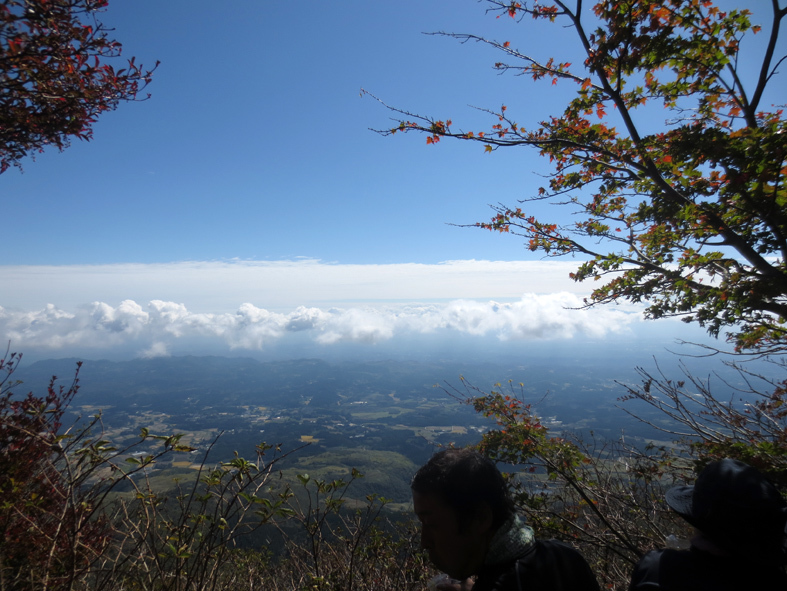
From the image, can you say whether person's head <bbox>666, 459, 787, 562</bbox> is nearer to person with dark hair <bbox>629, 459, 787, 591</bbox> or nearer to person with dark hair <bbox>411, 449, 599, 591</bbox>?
person with dark hair <bbox>629, 459, 787, 591</bbox>

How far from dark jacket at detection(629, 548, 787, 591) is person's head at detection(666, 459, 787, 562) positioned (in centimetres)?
7

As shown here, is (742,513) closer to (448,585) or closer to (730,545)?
(730,545)

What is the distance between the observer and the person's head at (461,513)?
171cm

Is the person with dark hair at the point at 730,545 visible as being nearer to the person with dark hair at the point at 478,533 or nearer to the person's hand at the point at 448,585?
the person with dark hair at the point at 478,533

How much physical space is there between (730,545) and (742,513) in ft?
0.55

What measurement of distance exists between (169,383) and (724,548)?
669ft

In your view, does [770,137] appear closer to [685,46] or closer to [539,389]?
[685,46]

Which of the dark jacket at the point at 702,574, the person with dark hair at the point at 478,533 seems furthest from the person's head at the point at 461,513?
the dark jacket at the point at 702,574

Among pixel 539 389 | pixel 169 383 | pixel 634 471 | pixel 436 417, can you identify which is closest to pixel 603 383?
pixel 539 389

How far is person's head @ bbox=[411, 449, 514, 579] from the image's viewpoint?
1.71m

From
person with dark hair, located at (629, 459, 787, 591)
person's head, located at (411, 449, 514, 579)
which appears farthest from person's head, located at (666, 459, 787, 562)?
person's head, located at (411, 449, 514, 579)

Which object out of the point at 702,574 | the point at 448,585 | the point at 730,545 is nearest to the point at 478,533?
the point at 448,585

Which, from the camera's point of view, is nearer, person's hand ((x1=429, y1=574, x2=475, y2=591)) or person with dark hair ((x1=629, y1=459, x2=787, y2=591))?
person with dark hair ((x1=629, y1=459, x2=787, y2=591))

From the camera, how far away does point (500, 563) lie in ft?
5.35
